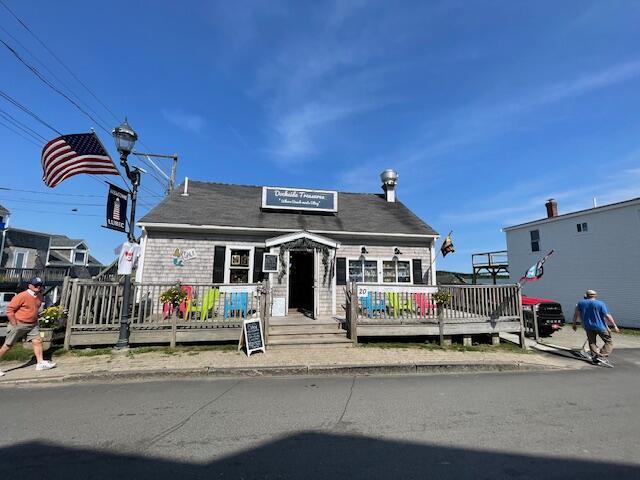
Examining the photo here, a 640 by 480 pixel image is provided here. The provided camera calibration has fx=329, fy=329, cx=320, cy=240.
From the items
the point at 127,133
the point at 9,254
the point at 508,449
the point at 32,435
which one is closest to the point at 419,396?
the point at 508,449

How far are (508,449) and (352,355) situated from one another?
14.6ft

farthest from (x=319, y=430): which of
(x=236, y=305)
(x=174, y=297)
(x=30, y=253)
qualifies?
(x=30, y=253)

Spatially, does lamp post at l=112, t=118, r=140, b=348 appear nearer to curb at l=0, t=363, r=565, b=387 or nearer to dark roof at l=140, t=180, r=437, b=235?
curb at l=0, t=363, r=565, b=387

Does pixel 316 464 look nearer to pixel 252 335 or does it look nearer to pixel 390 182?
pixel 252 335

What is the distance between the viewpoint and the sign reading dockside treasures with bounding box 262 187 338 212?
534 inches

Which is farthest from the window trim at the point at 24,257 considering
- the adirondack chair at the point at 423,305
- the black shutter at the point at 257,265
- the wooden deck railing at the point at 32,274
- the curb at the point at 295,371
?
the adirondack chair at the point at 423,305

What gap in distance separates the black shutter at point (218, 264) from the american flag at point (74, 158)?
447cm

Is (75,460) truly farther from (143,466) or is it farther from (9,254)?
(9,254)

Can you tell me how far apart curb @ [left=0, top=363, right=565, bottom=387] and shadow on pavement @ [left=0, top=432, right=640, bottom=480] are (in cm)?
275

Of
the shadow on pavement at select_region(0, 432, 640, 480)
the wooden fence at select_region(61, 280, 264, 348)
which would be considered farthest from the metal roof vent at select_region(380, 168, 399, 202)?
the shadow on pavement at select_region(0, 432, 640, 480)

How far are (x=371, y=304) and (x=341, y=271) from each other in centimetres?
316

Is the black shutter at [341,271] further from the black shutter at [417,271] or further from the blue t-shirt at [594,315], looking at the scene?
the blue t-shirt at [594,315]

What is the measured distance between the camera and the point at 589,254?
682 inches

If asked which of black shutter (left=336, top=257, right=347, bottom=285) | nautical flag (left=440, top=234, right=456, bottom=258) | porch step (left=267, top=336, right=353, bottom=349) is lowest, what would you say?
porch step (left=267, top=336, right=353, bottom=349)
